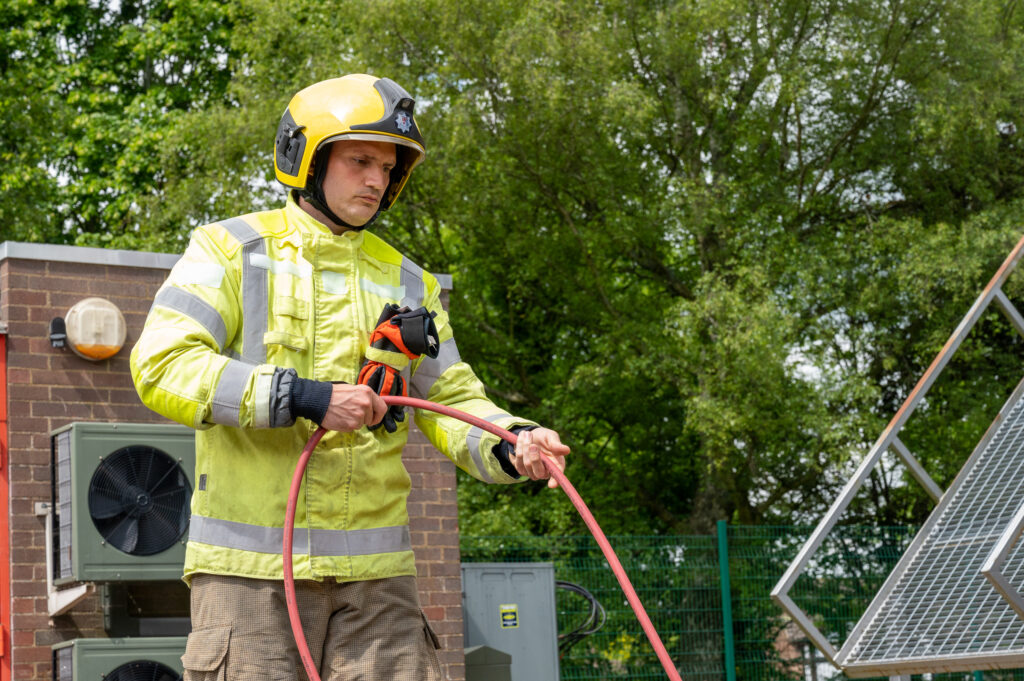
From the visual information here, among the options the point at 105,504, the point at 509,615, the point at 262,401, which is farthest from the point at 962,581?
the point at 262,401

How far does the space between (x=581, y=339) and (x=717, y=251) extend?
137 inches

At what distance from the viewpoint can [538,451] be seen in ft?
9.55

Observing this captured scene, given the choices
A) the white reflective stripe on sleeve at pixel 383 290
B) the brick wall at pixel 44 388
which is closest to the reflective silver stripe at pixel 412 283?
the white reflective stripe on sleeve at pixel 383 290

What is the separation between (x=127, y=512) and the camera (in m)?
5.39

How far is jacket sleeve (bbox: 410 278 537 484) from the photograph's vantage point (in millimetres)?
3164

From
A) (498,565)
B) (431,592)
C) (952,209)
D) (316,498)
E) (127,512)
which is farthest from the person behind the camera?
(952,209)

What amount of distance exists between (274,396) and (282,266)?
1.55 ft

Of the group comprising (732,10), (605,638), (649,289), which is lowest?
(605,638)

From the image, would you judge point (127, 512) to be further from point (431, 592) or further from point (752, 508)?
point (752, 508)

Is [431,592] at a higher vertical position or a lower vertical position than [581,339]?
lower

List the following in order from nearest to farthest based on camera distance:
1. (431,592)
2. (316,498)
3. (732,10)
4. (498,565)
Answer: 1. (316,498)
2. (431,592)
3. (498,565)
4. (732,10)

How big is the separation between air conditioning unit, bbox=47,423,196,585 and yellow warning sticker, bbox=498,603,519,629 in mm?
2782

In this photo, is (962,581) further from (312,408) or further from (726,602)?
(726,602)

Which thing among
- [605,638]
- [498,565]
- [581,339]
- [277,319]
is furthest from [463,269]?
[277,319]
